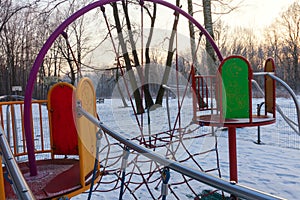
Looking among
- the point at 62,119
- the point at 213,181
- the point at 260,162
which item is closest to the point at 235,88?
the point at 62,119

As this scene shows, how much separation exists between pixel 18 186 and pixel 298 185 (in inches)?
158

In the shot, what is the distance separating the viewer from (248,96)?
320cm

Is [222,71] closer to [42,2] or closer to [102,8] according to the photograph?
[102,8]

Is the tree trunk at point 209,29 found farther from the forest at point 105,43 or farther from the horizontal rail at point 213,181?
the horizontal rail at point 213,181

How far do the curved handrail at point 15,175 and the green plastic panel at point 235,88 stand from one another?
2425mm

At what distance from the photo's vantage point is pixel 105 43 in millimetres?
3016

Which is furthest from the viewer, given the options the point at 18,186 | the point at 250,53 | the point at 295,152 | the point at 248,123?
the point at 250,53

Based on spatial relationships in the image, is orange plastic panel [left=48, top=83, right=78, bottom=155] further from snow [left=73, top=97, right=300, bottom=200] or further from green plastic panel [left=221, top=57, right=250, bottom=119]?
green plastic panel [left=221, top=57, right=250, bottom=119]

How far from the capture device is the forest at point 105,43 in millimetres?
4211

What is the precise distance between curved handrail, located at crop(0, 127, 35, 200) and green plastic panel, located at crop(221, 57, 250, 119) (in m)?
2.42

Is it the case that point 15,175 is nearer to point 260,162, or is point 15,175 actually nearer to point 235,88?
point 235,88

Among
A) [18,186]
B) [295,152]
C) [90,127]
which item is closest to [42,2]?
[90,127]

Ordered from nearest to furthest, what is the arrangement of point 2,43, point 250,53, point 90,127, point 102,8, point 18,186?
point 18,186 < point 90,127 < point 102,8 < point 2,43 < point 250,53

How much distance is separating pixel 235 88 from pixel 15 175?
8.65 ft
